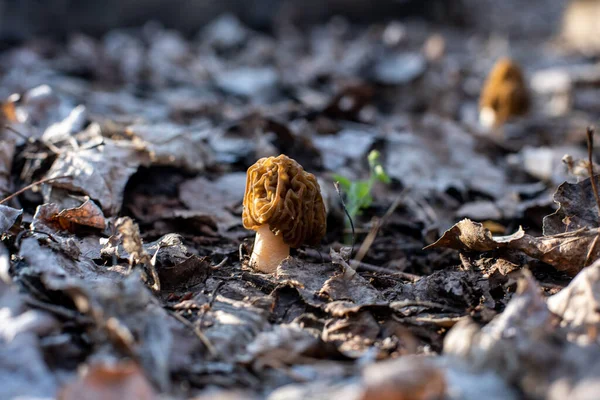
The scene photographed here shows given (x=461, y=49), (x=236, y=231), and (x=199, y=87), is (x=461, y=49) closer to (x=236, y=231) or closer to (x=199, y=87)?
(x=199, y=87)

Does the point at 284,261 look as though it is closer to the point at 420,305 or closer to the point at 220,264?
the point at 220,264

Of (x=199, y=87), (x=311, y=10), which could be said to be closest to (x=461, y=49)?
(x=311, y=10)

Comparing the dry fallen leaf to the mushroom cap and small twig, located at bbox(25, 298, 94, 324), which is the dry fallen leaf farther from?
small twig, located at bbox(25, 298, 94, 324)

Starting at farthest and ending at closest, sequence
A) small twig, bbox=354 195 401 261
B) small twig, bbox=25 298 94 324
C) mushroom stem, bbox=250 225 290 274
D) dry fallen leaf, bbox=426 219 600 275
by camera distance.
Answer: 1. small twig, bbox=354 195 401 261
2. mushroom stem, bbox=250 225 290 274
3. dry fallen leaf, bbox=426 219 600 275
4. small twig, bbox=25 298 94 324

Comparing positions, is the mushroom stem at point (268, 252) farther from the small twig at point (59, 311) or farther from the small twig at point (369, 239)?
the small twig at point (59, 311)

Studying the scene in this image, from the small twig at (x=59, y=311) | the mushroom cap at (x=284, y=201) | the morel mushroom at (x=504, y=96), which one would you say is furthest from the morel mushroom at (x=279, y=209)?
the morel mushroom at (x=504, y=96)

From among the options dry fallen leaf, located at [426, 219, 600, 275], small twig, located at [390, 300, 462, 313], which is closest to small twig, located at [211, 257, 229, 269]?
small twig, located at [390, 300, 462, 313]
